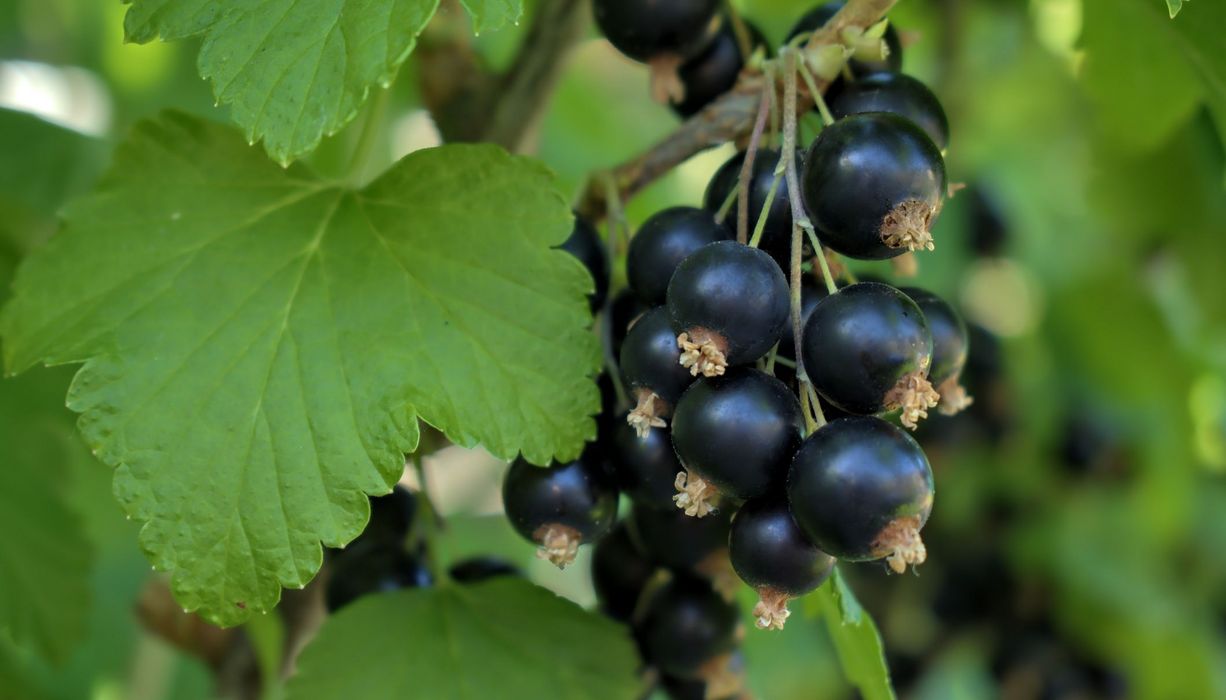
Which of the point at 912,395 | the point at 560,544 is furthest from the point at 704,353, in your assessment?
the point at 560,544

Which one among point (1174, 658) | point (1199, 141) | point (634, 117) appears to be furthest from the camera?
point (634, 117)

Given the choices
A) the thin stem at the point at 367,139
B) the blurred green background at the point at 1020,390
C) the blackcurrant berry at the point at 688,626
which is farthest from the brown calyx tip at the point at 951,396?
the blurred green background at the point at 1020,390

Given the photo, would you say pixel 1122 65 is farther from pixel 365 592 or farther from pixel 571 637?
pixel 365 592

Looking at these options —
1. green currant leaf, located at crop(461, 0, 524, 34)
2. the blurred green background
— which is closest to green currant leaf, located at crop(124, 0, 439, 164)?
green currant leaf, located at crop(461, 0, 524, 34)

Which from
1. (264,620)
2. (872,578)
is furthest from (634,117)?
(264,620)

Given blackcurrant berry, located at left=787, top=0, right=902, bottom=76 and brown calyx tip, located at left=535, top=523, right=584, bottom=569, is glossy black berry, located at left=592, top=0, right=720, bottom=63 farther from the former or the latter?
brown calyx tip, located at left=535, top=523, right=584, bottom=569

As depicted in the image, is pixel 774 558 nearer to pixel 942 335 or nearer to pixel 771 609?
pixel 771 609

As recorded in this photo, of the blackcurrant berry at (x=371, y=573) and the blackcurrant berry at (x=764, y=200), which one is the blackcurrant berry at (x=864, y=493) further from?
the blackcurrant berry at (x=371, y=573)
